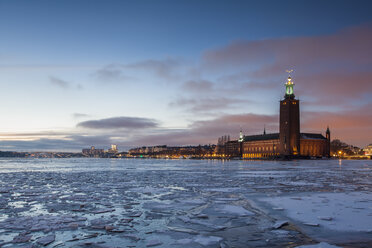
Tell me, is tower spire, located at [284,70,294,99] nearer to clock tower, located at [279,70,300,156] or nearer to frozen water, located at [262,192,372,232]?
clock tower, located at [279,70,300,156]

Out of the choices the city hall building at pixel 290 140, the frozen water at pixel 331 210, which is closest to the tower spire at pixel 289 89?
the city hall building at pixel 290 140

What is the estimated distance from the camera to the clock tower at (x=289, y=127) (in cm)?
13550

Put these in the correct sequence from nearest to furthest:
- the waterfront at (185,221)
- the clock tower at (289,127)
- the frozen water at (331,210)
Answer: the waterfront at (185,221)
the frozen water at (331,210)
the clock tower at (289,127)

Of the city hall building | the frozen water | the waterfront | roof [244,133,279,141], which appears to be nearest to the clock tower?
the city hall building

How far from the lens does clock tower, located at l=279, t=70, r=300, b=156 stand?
136 metres

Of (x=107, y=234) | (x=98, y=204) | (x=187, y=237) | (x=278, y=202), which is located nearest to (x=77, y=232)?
(x=107, y=234)

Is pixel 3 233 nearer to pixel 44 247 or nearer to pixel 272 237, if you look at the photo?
pixel 44 247

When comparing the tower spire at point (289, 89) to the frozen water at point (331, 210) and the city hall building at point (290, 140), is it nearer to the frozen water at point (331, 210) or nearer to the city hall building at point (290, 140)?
the city hall building at point (290, 140)

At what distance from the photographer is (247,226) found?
26.6 ft

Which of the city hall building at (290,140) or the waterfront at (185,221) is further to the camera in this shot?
the city hall building at (290,140)

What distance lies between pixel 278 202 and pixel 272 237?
16.0 ft

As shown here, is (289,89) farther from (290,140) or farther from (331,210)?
(331,210)

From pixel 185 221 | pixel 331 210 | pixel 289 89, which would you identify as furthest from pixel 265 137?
pixel 185 221

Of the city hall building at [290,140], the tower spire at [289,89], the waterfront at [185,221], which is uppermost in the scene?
→ the tower spire at [289,89]
